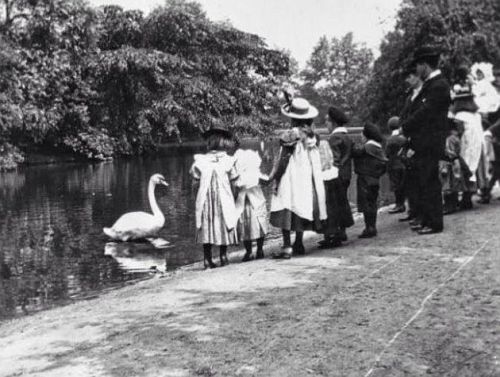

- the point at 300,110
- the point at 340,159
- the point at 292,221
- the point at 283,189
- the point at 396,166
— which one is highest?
the point at 300,110

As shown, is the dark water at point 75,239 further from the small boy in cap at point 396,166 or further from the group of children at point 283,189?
the small boy in cap at point 396,166

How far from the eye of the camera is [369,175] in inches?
393

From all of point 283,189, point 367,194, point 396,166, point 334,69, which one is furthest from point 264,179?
point 334,69

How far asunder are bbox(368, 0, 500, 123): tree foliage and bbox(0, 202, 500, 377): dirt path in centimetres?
2634

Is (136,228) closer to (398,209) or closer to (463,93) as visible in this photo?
(398,209)

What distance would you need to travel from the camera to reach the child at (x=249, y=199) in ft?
29.7

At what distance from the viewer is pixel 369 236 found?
9.88m

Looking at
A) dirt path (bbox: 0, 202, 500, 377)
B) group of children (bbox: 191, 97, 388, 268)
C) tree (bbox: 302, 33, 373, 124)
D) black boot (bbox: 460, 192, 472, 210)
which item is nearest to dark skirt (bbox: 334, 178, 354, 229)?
group of children (bbox: 191, 97, 388, 268)

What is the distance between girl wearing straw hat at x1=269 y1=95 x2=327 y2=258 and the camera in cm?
872

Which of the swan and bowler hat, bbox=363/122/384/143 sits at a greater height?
bowler hat, bbox=363/122/384/143

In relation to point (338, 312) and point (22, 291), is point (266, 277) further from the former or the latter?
point (22, 291)

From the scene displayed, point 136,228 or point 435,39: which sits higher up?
point 435,39

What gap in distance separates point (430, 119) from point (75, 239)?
718 cm

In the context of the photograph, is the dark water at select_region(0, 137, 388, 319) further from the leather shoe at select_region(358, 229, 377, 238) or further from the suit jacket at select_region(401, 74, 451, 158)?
the suit jacket at select_region(401, 74, 451, 158)
